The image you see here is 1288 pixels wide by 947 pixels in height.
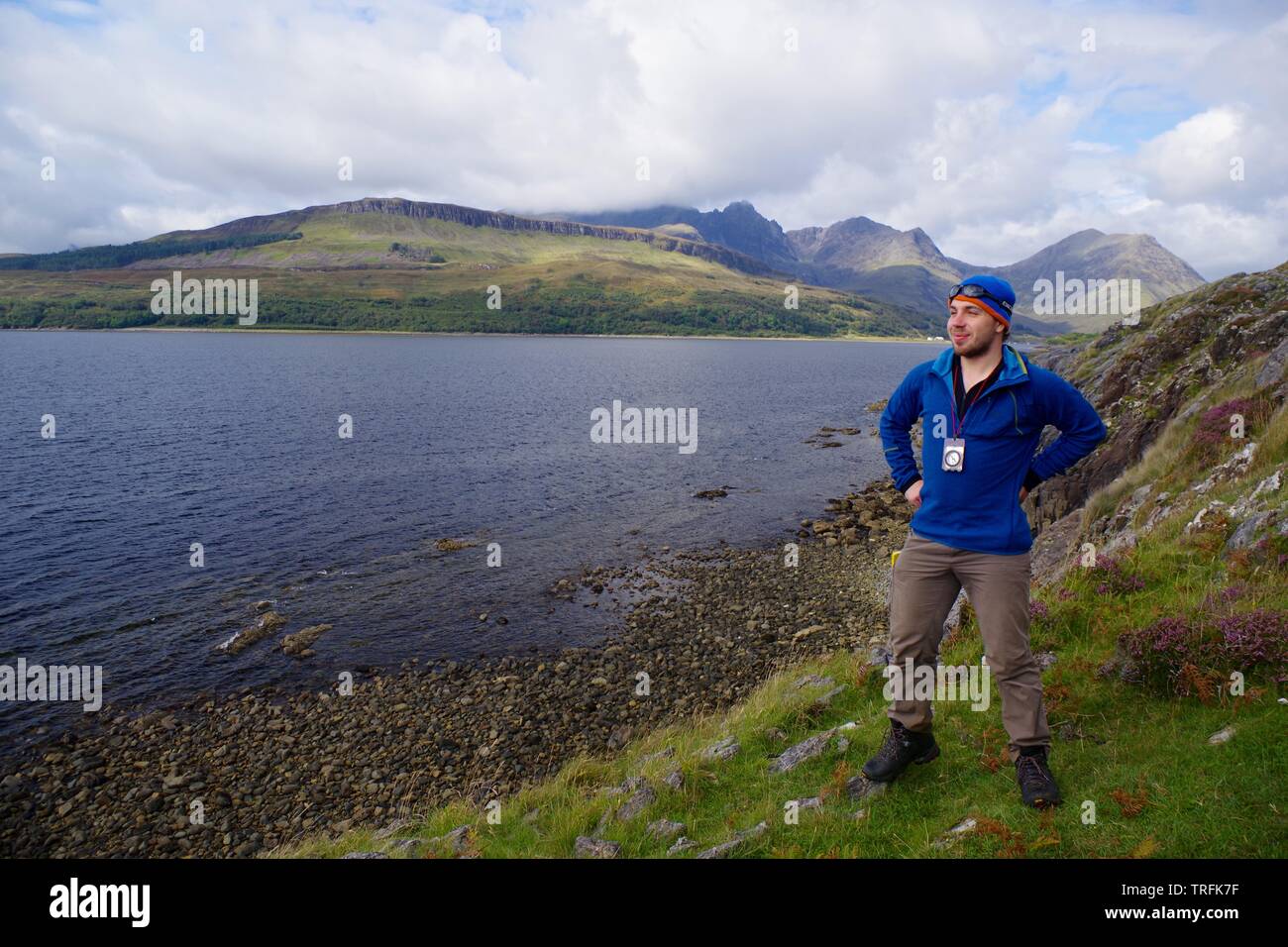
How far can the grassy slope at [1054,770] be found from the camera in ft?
18.4

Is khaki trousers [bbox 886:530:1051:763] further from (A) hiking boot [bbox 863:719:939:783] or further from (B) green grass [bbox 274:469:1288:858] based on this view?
(B) green grass [bbox 274:469:1288:858]

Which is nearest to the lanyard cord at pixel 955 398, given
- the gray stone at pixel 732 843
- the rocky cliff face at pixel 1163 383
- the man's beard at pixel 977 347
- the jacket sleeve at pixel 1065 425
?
the man's beard at pixel 977 347

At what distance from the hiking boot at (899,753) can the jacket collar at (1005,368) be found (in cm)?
363

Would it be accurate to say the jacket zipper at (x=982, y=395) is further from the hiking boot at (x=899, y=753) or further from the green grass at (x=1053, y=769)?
the green grass at (x=1053, y=769)

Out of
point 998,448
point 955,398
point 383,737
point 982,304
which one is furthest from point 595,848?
point 383,737

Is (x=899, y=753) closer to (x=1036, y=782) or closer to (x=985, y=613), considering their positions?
Result: (x=1036, y=782)

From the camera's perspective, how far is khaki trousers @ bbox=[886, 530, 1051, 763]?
600 centimetres

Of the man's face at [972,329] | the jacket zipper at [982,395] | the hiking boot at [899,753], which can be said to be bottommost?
the hiking boot at [899,753]

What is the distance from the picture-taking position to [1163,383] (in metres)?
23.7

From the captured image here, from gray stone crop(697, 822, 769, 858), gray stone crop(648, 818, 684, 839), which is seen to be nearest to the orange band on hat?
gray stone crop(697, 822, 769, 858)

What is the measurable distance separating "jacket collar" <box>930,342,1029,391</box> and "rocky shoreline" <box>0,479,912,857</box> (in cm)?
790

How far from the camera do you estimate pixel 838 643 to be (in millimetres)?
21094

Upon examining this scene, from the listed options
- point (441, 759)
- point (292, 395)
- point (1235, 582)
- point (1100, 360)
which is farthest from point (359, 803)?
point (292, 395)
